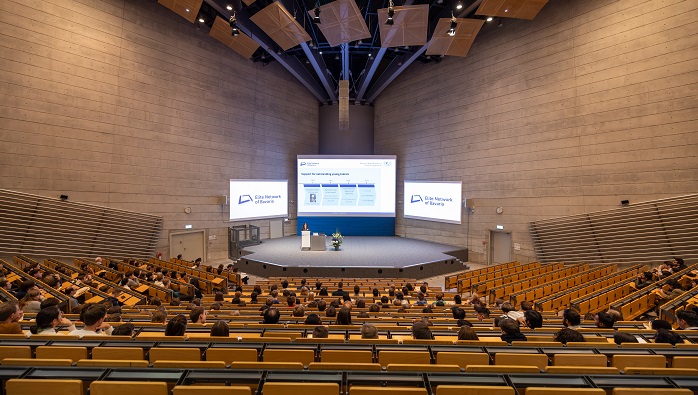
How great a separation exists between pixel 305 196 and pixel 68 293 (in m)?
12.7

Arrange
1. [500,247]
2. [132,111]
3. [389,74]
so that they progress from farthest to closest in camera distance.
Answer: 1. [389,74]
2. [500,247]
3. [132,111]

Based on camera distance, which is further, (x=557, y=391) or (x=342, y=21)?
(x=342, y=21)

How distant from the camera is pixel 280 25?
514 inches

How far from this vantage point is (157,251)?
14.7m

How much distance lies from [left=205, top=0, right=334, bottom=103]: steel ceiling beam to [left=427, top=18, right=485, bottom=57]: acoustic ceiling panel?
289 inches

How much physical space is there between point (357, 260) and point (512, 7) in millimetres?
10576

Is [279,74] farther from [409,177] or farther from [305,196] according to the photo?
[409,177]

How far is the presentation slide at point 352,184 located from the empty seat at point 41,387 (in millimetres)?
16742

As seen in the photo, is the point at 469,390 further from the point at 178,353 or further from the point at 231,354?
the point at 178,353

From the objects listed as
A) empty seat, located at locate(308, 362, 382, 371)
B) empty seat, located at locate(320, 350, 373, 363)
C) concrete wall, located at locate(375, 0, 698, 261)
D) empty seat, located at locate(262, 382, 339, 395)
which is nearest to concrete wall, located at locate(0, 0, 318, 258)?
concrete wall, located at locate(375, 0, 698, 261)

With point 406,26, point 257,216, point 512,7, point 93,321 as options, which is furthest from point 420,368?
point 257,216

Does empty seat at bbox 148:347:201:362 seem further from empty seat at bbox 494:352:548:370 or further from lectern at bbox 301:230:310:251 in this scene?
lectern at bbox 301:230:310:251

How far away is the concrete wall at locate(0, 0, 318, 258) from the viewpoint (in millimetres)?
11484

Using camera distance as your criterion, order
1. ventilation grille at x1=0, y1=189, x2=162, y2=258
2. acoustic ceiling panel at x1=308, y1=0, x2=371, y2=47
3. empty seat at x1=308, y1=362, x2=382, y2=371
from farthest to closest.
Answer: acoustic ceiling panel at x1=308, y1=0, x2=371, y2=47, ventilation grille at x1=0, y1=189, x2=162, y2=258, empty seat at x1=308, y1=362, x2=382, y2=371
